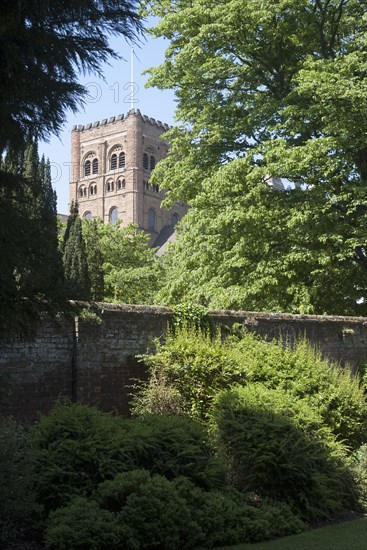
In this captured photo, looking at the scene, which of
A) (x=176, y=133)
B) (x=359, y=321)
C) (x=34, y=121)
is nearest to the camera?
(x=34, y=121)

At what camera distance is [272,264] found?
21578 millimetres

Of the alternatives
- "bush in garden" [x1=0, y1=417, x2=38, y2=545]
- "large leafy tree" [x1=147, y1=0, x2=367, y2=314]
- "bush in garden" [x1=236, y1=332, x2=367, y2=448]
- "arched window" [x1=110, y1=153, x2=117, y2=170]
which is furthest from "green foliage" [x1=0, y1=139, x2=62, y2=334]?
"arched window" [x1=110, y1=153, x2=117, y2=170]

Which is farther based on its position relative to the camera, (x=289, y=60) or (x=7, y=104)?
(x=289, y=60)

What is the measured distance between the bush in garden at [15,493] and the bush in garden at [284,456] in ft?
9.45

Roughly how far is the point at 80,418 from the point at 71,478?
95cm

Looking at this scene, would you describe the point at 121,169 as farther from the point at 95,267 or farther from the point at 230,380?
the point at 230,380

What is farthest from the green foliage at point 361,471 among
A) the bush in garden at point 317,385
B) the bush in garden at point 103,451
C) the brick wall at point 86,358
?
the brick wall at point 86,358

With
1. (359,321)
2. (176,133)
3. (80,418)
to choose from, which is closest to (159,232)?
(176,133)

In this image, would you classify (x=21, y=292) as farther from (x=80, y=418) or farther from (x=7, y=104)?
(x=80, y=418)

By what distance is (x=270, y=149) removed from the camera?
21297 mm

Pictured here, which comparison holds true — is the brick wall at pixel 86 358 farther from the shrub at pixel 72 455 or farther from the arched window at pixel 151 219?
the arched window at pixel 151 219

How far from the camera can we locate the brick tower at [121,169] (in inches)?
3861

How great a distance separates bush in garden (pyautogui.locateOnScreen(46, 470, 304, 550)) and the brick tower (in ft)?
292

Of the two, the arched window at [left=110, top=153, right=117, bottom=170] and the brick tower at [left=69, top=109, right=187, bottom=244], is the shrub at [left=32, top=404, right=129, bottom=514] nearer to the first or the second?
the brick tower at [left=69, top=109, right=187, bottom=244]
